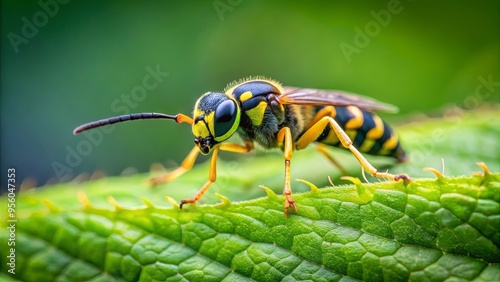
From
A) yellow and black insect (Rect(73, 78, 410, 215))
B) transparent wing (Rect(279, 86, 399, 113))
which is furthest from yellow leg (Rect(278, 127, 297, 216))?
transparent wing (Rect(279, 86, 399, 113))

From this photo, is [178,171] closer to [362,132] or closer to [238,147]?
[238,147]

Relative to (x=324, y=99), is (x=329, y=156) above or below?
below

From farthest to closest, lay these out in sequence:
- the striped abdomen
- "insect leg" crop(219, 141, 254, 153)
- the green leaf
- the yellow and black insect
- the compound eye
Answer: "insect leg" crop(219, 141, 254, 153), the striped abdomen, the yellow and black insect, the compound eye, the green leaf

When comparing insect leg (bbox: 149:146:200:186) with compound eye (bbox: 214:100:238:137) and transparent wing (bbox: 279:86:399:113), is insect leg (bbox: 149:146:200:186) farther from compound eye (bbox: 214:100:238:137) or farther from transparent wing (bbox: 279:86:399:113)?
transparent wing (bbox: 279:86:399:113)

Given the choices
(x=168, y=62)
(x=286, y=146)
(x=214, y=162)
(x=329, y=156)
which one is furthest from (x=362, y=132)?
(x=168, y=62)

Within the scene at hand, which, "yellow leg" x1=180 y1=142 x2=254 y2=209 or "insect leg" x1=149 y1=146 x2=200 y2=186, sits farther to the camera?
"insect leg" x1=149 y1=146 x2=200 y2=186

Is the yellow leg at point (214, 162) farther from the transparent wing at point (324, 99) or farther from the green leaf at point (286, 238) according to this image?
the transparent wing at point (324, 99)

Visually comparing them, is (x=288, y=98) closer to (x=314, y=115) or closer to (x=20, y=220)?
(x=314, y=115)
